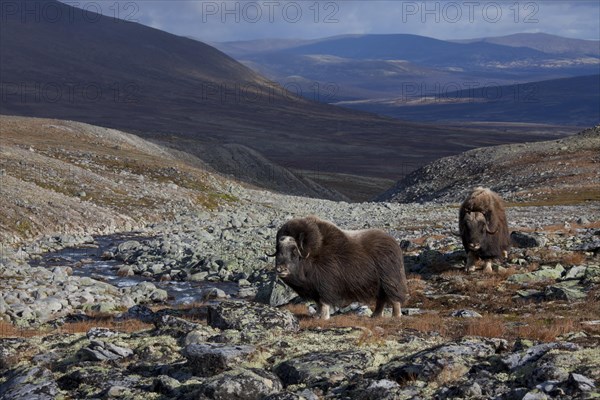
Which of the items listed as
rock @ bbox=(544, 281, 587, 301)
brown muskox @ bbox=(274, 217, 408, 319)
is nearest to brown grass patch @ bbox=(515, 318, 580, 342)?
brown muskox @ bbox=(274, 217, 408, 319)

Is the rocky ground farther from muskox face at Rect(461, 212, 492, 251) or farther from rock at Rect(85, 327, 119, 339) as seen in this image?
muskox face at Rect(461, 212, 492, 251)

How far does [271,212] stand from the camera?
170 ft

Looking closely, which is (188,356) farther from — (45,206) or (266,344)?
(45,206)

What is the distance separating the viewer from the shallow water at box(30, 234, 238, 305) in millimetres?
24344

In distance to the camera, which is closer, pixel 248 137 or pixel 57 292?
pixel 57 292

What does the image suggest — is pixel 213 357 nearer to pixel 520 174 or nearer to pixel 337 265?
pixel 337 265

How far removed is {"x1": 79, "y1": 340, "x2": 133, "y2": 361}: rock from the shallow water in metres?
11.5

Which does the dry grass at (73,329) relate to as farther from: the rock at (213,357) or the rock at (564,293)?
the rock at (564,293)

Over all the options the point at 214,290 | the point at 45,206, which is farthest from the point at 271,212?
the point at 214,290

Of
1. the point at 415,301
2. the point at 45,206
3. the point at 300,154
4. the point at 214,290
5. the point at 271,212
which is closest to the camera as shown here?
the point at 415,301

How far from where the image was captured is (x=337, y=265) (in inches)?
568

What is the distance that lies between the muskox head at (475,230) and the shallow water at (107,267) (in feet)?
24.2

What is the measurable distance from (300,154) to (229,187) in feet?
347

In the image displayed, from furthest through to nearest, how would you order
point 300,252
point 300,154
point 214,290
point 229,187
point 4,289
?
1. point 300,154
2. point 229,187
3. point 214,290
4. point 4,289
5. point 300,252
